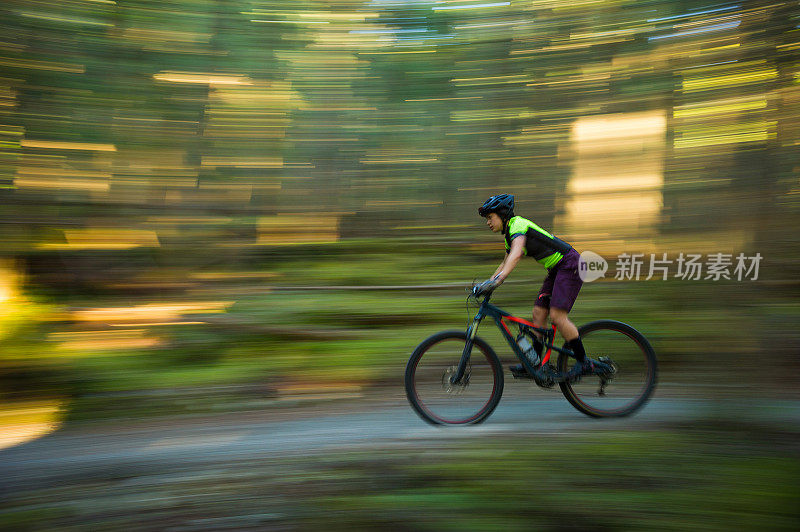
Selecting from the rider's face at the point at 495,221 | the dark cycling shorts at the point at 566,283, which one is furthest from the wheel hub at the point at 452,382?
the rider's face at the point at 495,221

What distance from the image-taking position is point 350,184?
974 cm

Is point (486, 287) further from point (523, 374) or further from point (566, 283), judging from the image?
point (523, 374)

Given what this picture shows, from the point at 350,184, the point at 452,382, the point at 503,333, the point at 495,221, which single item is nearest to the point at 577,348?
the point at 503,333

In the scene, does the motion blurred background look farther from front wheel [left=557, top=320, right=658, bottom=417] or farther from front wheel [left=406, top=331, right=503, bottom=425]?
front wheel [left=406, top=331, right=503, bottom=425]

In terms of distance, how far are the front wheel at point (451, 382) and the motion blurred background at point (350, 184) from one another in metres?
1.52

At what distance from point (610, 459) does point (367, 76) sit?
7927 mm

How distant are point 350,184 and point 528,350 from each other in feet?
19.3

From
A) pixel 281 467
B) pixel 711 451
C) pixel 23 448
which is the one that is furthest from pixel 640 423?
pixel 23 448

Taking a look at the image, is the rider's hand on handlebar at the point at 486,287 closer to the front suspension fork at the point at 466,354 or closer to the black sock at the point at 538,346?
the front suspension fork at the point at 466,354

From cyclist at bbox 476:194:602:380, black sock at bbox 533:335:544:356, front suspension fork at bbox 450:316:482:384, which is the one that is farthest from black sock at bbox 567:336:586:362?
front suspension fork at bbox 450:316:482:384

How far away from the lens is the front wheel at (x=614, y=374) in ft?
15.5

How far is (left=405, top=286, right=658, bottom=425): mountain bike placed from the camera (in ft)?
15.0

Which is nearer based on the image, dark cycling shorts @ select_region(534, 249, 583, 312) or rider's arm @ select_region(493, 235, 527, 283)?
rider's arm @ select_region(493, 235, 527, 283)

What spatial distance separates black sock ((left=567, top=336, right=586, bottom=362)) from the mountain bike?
5 cm
